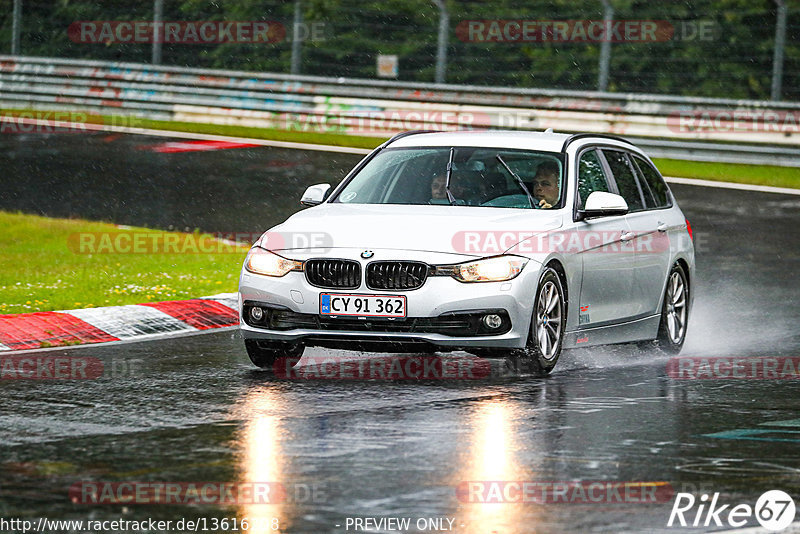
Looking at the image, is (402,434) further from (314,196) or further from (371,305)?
(314,196)

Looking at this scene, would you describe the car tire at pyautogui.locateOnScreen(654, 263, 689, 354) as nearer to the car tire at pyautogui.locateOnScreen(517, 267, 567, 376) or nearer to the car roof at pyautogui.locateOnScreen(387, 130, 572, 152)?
the car roof at pyautogui.locateOnScreen(387, 130, 572, 152)

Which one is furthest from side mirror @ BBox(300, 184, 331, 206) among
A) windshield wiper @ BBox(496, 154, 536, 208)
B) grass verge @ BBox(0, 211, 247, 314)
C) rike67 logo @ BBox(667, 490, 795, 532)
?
rike67 logo @ BBox(667, 490, 795, 532)

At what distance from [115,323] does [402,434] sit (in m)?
4.52

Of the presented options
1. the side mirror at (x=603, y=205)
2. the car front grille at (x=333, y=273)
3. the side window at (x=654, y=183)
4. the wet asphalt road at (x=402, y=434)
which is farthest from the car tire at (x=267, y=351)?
the side window at (x=654, y=183)

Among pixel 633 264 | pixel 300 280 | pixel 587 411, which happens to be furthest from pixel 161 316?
pixel 587 411

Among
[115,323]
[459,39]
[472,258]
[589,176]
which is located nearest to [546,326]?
[472,258]

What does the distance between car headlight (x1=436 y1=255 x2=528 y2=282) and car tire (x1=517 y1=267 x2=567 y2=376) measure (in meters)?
0.22

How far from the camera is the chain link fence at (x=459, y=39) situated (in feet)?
97.5

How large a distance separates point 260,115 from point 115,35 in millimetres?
7536

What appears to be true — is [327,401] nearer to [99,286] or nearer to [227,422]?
[227,422]

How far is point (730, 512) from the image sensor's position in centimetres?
635

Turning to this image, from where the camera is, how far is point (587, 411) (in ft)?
29.1

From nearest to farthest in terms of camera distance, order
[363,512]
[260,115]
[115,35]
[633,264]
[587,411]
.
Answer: [363,512] < [587,411] < [633,264] < [260,115] < [115,35]

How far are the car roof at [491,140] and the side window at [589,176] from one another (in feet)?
0.69
